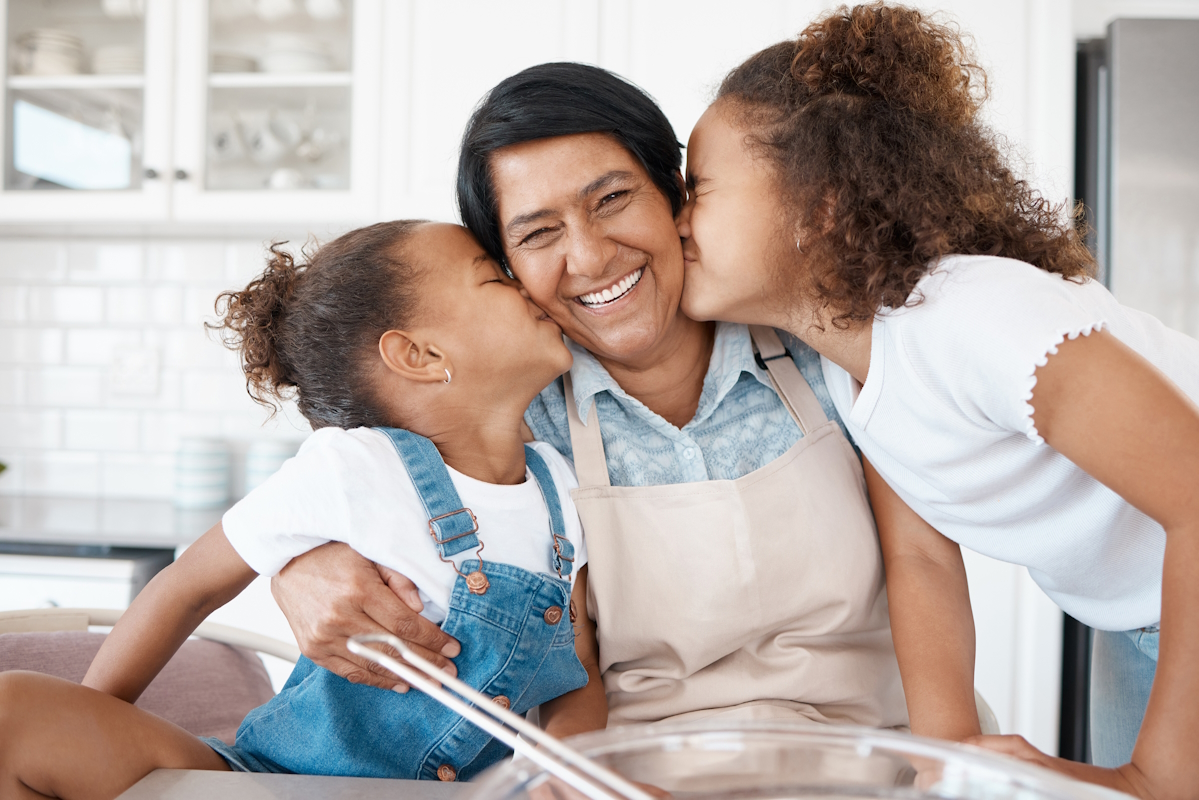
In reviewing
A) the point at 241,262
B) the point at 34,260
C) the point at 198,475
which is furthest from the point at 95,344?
the point at 198,475

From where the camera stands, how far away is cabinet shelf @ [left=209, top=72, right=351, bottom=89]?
2307mm

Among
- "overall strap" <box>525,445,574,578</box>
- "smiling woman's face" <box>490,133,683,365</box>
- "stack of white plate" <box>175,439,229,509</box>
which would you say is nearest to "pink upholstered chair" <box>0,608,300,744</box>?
"overall strap" <box>525,445,574,578</box>

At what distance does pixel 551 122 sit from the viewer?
3.36 feet

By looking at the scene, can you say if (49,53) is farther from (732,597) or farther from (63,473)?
(732,597)

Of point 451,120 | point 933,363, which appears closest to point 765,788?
point 933,363

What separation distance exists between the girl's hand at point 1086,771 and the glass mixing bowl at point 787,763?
0.84ft

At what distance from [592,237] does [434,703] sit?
55cm

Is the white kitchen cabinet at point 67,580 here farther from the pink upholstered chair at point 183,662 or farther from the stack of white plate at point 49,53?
the stack of white plate at point 49,53

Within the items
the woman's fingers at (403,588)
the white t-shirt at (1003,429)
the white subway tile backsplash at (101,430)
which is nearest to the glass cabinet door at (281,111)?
the white subway tile backsplash at (101,430)

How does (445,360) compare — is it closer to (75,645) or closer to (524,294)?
(524,294)

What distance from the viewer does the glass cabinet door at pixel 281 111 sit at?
224 centimetres

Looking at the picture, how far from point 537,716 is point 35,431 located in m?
2.40

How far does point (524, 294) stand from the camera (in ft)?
3.53

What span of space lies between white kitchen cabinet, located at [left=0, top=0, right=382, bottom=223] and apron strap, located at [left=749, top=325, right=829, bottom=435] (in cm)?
141
